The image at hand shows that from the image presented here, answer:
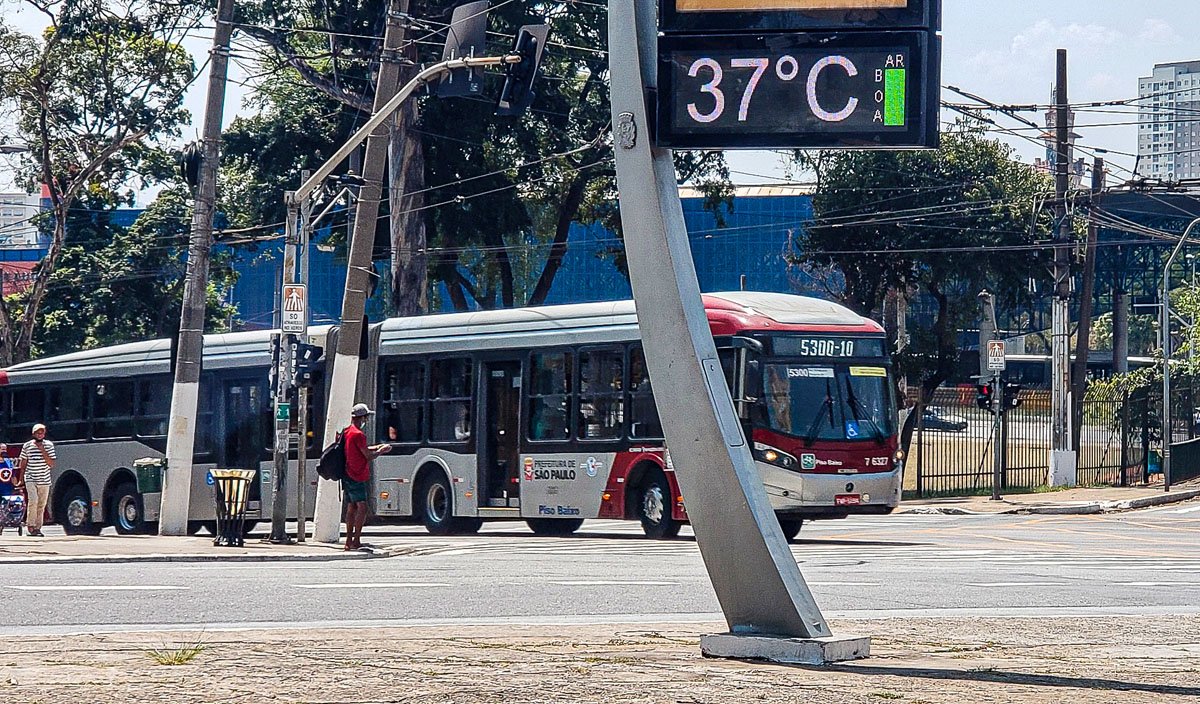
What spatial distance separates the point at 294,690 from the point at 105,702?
0.72 metres

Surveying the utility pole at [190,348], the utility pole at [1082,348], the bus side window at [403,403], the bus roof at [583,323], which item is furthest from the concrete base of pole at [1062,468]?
the utility pole at [190,348]

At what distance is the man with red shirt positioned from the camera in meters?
20.1

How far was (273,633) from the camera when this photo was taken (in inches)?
360

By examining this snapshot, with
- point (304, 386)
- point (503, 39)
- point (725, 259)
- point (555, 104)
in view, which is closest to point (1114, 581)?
point (304, 386)

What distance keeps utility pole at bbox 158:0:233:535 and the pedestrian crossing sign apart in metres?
3.19

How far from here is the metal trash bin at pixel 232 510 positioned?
2141 cm

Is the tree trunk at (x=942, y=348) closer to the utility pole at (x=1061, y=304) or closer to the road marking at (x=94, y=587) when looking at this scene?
the utility pole at (x=1061, y=304)

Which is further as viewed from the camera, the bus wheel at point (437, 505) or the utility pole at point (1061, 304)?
the utility pole at point (1061, 304)

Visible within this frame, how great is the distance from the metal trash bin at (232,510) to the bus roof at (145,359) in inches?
195

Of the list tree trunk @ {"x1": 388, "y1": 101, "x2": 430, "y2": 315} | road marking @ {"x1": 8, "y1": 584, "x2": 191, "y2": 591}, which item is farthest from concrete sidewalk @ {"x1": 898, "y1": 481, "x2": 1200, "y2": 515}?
road marking @ {"x1": 8, "y1": 584, "x2": 191, "y2": 591}

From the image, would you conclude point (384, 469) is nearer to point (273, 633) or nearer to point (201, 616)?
point (201, 616)

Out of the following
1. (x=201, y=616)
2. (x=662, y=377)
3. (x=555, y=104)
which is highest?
(x=555, y=104)

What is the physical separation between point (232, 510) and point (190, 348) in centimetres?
423

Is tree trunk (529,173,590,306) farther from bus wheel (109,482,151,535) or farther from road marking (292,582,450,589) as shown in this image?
road marking (292,582,450,589)
